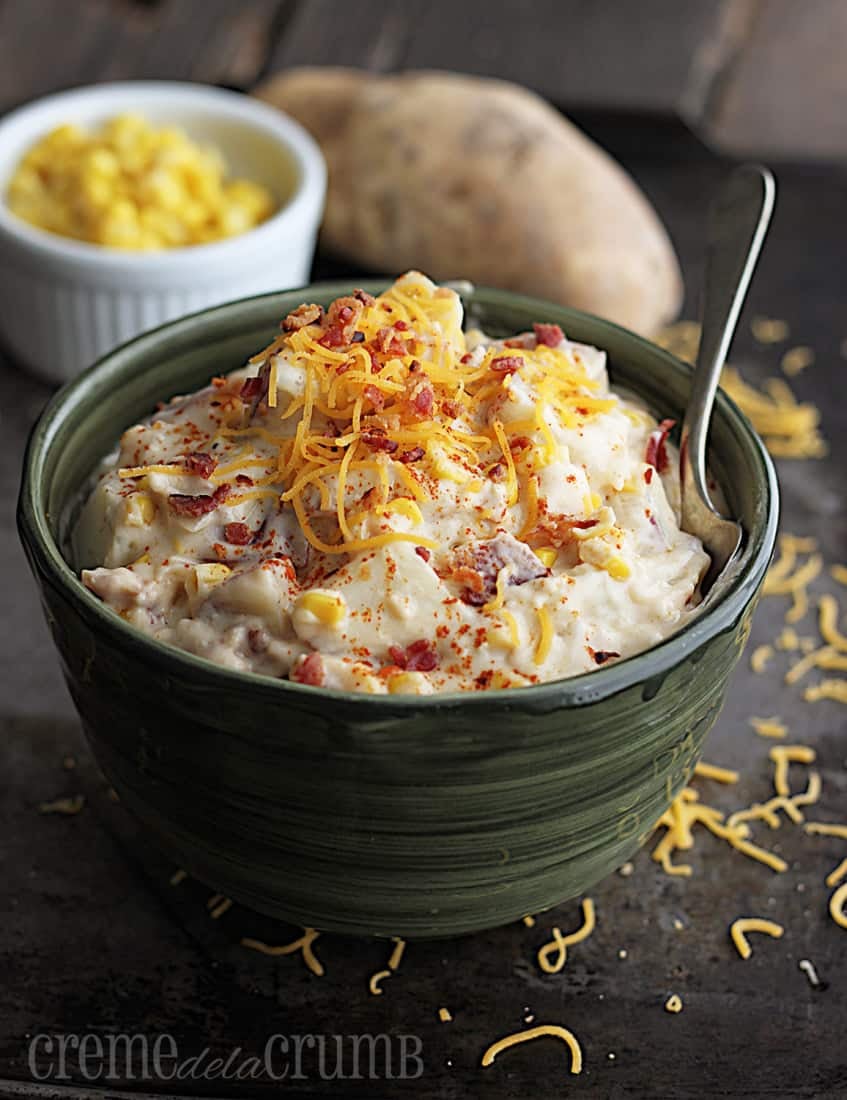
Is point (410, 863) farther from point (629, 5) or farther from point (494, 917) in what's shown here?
point (629, 5)

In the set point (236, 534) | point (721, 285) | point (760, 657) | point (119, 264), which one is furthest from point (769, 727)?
point (119, 264)

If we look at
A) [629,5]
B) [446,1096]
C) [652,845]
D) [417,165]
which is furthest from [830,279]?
[446,1096]

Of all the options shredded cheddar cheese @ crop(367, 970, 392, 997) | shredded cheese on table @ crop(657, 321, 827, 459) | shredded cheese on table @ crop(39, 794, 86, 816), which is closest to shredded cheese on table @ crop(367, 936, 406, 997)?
shredded cheddar cheese @ crop(367, 970, 392, 997)

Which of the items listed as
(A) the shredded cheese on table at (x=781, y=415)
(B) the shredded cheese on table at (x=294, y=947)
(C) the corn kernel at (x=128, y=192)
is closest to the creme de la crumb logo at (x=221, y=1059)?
(B) the shredded cheese on table at (x=294, y=947)

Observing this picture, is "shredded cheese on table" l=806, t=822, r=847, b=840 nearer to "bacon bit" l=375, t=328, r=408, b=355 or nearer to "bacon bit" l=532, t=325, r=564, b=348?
"bacon bit" l=532, t=325, r=564, b=348

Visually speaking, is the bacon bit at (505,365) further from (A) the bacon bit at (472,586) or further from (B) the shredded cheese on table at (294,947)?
(B) the shredded cheese on table at (294,947)

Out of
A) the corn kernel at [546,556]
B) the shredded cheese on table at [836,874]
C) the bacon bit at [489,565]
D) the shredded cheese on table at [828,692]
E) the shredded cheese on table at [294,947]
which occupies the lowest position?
the shredded cheese on table at [294,947]
